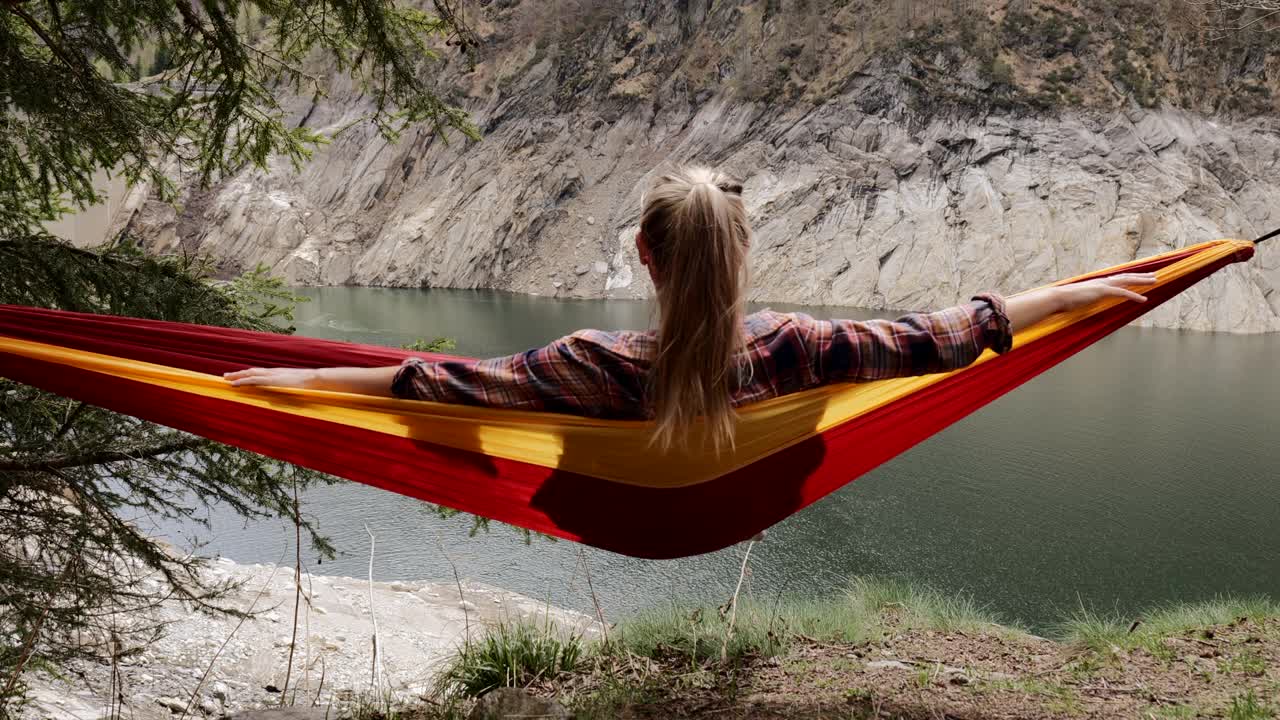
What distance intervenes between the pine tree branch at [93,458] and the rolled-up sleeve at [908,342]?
158 centimetres

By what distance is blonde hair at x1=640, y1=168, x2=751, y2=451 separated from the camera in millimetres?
932

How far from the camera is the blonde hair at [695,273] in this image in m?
0.93

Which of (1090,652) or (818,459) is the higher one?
(818,459)

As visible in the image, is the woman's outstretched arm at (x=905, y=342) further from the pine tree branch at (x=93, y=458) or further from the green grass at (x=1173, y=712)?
the pine tree branch at (x=93, y=458)

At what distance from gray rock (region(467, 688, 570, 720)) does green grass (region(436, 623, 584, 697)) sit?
0.47 meters

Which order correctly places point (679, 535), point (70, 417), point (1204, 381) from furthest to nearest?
point (1204, 381)
point (70, 417)
point (679, 535)

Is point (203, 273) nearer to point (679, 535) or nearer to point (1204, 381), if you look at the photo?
point (679, 535)

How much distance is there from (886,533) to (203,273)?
4.79 metres

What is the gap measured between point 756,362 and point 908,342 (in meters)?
0.19

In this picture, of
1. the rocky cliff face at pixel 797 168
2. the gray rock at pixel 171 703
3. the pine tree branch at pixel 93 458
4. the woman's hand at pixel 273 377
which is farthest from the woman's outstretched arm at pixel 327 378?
the rocky cliff face at pixel 797 168

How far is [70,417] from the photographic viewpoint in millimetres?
2109

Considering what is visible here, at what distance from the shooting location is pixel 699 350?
3.19ft

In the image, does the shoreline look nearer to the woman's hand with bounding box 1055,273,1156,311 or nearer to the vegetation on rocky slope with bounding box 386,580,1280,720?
the vegetation on rocky slope with bounding box 386,580,1280,720

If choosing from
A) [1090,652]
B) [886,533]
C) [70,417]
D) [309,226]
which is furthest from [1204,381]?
[309,226]
